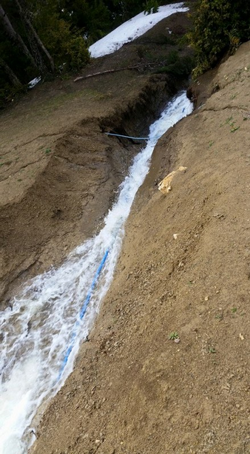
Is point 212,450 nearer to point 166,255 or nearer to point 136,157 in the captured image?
point 166,255

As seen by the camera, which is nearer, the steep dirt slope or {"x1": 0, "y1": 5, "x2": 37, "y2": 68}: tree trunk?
the steep dirt slope

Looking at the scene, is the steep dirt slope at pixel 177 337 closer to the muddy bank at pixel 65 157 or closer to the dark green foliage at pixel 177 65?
the muddy bank at pixel 65 157

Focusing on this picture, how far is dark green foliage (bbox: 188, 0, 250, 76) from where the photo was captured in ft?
34.6

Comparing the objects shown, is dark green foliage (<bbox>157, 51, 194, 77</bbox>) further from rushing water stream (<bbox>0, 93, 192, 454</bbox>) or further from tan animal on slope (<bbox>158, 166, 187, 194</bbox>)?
rushing water stream (<bbox>0, 93, 192, 454</bbox>)

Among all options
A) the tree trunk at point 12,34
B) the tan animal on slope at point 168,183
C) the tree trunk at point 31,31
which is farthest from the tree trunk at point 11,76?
the tan animal on slope at point 168,183

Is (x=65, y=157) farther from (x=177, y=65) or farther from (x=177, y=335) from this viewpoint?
(x=177, y=65)

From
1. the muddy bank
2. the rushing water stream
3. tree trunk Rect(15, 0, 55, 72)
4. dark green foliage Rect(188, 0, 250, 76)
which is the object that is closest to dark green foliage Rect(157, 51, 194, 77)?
the muddy bank

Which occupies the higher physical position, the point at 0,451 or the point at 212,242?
the point at 212,242

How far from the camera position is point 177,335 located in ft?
14.5

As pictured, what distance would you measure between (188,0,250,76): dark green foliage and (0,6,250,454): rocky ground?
5.01 m

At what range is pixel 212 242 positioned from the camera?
5.22 metres

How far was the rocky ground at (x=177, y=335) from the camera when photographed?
11.8 feet

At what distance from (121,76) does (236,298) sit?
13116 mm

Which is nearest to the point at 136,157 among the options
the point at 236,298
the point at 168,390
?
the point at 236,298
